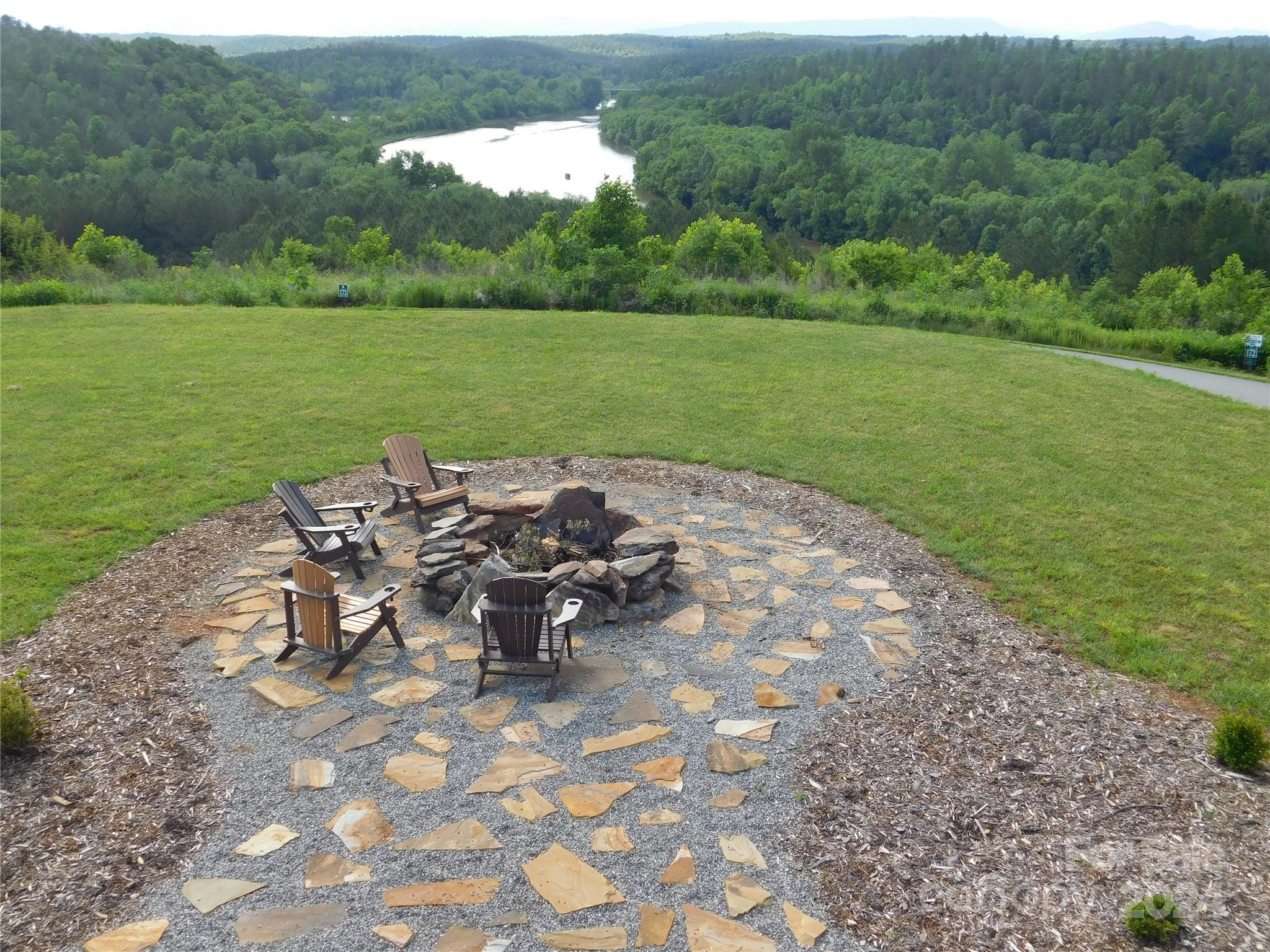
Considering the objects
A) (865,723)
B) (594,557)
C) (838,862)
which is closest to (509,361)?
(594,557)

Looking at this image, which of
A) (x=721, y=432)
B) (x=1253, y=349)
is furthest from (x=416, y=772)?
(x=1253, y=349)

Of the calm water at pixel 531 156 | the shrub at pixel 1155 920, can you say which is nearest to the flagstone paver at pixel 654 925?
the shrub at pixel 1155 920

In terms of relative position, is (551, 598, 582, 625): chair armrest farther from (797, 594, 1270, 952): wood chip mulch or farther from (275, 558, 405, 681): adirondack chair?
(797, 594, 1270, 952): wood chip mulch

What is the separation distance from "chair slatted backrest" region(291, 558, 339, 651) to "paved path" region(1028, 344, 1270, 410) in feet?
40.4

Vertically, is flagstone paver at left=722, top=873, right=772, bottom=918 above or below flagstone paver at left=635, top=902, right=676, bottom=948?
below

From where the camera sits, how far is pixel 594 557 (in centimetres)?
646

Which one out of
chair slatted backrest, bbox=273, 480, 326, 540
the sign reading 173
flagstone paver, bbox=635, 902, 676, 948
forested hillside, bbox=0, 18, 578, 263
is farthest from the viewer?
forested hillside, bbox=0, 18, 578, 263

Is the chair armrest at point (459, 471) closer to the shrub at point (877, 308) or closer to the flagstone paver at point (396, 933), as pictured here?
the flagstone paver at point (396, 933)

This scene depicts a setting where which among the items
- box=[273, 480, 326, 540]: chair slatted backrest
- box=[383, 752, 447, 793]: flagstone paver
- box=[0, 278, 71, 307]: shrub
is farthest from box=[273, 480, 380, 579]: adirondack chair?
box=[0, 278, 71, 307]: shrub

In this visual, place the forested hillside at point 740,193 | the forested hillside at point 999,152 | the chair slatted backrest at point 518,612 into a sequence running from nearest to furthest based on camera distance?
the chair slatted backrest at point 518,612
the forested hillside at point 740,193
the forested hillside at point 999,152

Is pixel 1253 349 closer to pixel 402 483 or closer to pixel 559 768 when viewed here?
pixel 402 483

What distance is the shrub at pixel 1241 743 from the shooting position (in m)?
4.45

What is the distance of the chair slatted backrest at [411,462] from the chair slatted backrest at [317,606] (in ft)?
8.03

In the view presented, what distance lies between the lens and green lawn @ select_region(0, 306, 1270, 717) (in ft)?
22.2
